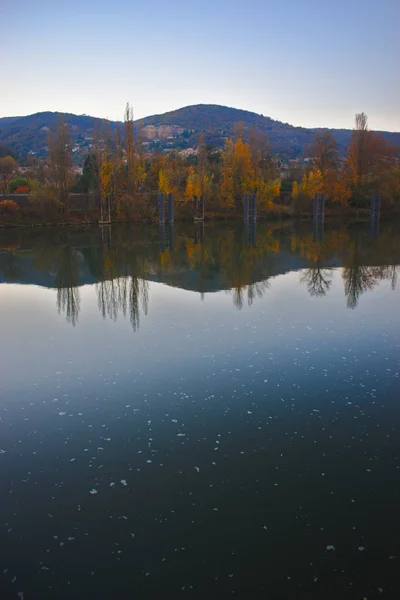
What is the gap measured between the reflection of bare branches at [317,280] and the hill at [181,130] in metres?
125

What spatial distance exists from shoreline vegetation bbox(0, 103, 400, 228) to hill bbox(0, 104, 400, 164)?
90.2 meters

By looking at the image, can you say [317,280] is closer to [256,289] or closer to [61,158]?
[256,289]

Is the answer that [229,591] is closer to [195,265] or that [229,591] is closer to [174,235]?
[195,265]

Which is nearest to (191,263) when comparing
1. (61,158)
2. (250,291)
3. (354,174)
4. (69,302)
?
(250,291)

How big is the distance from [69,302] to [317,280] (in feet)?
25.4

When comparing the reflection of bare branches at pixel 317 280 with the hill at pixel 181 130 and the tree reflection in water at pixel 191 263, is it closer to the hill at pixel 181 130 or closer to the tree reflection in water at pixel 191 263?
Result: the tree reflection in water at pixel 191 263

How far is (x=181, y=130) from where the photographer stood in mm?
176375

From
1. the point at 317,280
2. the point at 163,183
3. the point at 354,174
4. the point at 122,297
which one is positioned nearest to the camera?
the point at 122,297

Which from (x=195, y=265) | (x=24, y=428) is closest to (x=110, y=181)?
(x=195, y=265)

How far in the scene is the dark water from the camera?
4.05 meters

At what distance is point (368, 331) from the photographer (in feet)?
33.0

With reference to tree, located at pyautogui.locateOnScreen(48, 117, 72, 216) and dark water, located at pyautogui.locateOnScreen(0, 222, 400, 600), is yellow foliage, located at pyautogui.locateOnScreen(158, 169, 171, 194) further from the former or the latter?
dark water, located at pyautogui.locateOnScreen(0, 222, 400, 600)

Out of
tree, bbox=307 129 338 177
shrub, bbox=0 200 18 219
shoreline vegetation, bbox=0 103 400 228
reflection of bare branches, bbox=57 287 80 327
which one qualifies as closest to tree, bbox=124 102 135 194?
shoreline vegetation, bbox=0 103 400 228

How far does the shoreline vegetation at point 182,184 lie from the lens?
38125mm
